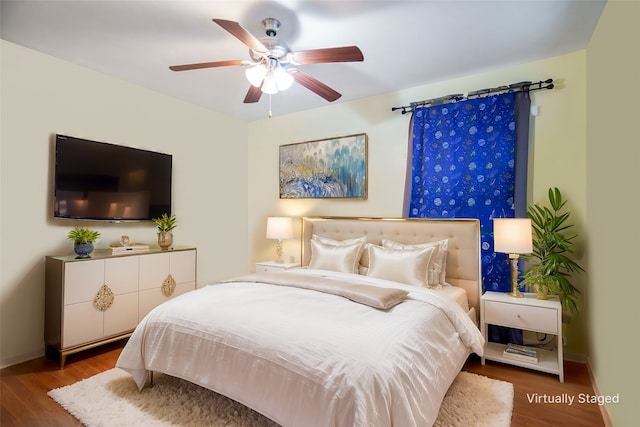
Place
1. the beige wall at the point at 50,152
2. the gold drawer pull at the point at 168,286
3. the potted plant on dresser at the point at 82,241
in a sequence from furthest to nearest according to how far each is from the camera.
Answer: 1. the gold drawer pull at the point at 168,286
2. the potted plant on dresser at the point at 82,241
3. the beige wall at the point at 50,152

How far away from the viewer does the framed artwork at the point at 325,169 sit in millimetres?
3939

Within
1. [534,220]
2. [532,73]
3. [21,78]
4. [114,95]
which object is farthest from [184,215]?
[532,73]

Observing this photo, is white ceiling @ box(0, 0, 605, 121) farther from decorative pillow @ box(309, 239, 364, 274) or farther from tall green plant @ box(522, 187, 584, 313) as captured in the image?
decorative pillow @ box(309, 239, 364, 274)

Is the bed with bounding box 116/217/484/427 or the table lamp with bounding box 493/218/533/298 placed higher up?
the table lamp with bounding box 493/218/533/298

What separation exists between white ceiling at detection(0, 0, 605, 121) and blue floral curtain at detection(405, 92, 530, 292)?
37 centimetres

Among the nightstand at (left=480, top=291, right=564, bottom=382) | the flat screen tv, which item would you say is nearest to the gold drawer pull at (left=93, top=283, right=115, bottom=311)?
the flat screen tv

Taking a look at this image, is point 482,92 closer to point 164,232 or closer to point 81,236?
point 164,232

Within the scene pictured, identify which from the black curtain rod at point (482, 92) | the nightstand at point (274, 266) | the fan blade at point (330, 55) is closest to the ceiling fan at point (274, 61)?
the fan blade at point (330, 55)

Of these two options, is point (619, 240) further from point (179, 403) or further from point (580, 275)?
point (179, 403)

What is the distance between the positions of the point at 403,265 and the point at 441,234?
0.60m

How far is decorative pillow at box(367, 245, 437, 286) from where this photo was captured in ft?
9.59

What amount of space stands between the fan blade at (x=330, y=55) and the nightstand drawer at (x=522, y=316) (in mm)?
2219

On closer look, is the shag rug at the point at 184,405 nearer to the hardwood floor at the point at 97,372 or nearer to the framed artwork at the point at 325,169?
the hardwood floor at the point at 97,372

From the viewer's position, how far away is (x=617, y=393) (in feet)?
5.87
